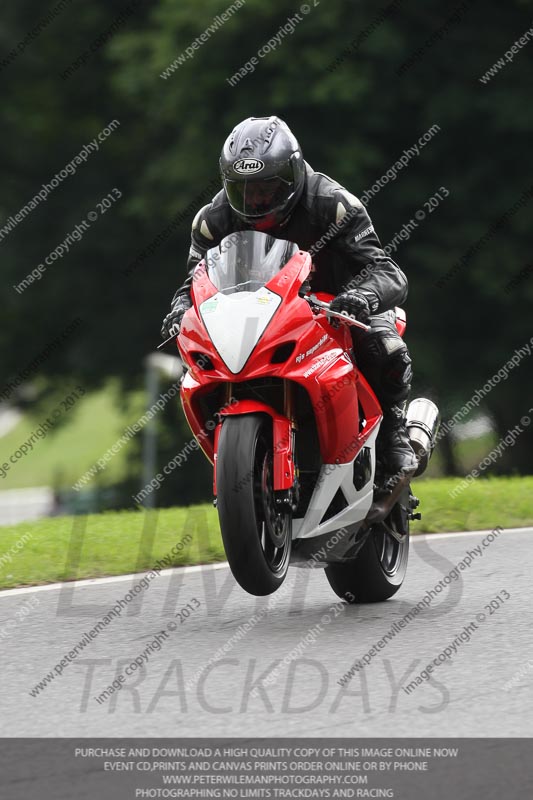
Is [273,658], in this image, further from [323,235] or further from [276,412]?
[323,235]

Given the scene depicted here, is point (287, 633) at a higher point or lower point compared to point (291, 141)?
lower

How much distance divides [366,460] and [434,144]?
558 inches

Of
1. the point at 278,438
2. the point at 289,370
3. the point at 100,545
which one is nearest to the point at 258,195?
the point at 289,370

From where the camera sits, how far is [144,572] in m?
8.05

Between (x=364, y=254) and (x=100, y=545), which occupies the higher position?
(x=364, y=254)

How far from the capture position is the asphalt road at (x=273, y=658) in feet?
15.3

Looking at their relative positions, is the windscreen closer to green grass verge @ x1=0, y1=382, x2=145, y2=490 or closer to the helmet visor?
the helmet visor

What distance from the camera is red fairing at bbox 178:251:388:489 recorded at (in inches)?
234

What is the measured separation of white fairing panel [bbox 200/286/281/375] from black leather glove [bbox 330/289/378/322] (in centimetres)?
32

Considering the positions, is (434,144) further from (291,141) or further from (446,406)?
(291,141)

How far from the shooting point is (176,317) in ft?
21.4

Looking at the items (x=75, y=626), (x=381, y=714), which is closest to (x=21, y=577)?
(x=75, y=626)

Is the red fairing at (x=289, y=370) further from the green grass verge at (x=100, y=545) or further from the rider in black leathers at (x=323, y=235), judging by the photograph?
the green grass verge at (x=100, y=545)
